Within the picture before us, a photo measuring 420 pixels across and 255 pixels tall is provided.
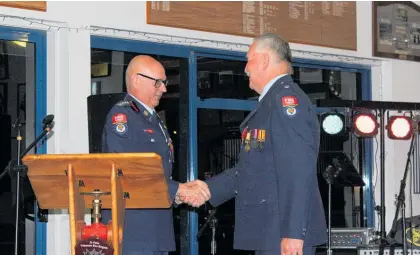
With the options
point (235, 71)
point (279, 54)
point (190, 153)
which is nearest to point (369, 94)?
point (235, 71)

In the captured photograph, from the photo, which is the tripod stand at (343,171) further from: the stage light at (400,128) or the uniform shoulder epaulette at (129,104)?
the uniform shoulder epaulette at (129,104)

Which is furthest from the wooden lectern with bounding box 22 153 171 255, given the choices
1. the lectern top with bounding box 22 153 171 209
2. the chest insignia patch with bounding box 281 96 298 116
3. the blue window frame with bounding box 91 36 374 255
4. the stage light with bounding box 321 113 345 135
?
the stage light with bounding box 321 113 345 135

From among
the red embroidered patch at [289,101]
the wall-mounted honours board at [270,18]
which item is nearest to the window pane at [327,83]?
the wall-mounted honours board at [270,18]

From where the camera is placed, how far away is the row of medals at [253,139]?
355 centimetres

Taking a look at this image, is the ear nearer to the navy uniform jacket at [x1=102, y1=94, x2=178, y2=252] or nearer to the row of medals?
the row of medals

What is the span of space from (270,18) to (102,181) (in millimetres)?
4058

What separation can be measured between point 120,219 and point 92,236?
14 cm

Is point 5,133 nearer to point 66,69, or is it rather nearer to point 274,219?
point 66,69

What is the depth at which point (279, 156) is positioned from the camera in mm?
3393

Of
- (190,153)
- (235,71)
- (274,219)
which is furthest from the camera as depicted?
(235,71)

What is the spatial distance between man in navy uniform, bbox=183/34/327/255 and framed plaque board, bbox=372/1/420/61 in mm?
4439

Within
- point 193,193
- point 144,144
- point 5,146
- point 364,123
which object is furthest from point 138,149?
point 364,123

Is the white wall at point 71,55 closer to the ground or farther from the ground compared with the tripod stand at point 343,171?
farther from the ground

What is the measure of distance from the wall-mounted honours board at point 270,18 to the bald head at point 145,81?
1.99 meters
